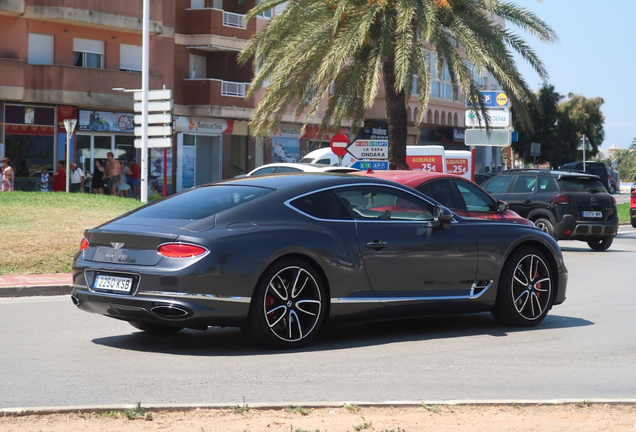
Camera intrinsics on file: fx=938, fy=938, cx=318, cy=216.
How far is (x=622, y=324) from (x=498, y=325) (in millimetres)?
1390

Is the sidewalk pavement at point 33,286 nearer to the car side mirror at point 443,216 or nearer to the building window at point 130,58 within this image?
the car side mirror at point 443,216

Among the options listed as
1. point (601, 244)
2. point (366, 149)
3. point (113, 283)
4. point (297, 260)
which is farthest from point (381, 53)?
point (113, 283)

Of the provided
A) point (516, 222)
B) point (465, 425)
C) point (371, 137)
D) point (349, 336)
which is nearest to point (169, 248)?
point (349, 336)

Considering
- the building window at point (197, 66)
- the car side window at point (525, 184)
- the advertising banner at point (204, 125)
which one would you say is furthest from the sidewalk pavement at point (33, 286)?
the building window at point (197, 66)

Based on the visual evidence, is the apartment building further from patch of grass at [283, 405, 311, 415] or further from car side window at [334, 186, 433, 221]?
patch of grass at [283, 405, 311, 415]

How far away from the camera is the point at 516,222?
9203 mm

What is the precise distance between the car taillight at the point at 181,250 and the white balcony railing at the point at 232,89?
115 ft

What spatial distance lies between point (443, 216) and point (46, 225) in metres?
9.45

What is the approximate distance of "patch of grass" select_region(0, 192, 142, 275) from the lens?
13516 millimetres

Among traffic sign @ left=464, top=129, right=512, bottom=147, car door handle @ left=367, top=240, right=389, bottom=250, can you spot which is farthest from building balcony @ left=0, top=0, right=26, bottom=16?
car door handle @ left=367, top=240, right=389, bottom=250

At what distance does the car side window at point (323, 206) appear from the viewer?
776 cm

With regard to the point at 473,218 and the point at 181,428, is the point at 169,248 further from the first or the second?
the point at 473,218

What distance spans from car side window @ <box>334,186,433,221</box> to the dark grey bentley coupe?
1cm

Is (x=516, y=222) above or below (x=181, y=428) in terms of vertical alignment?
above
